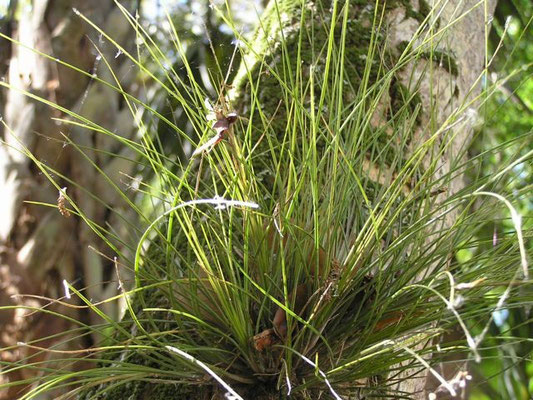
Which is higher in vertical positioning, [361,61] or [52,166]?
[361,61]

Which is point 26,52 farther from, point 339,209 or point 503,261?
point 503,261

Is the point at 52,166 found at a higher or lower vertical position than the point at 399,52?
lower

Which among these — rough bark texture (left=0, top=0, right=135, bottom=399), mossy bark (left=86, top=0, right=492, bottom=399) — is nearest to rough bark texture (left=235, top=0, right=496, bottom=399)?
mossy bark (left=86, top=0, right=492, bottom=399)

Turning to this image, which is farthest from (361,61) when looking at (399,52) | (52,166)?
(52,166)

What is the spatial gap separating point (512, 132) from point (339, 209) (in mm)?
3064

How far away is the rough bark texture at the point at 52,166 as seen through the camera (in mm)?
1010

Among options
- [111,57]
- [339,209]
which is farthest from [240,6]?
[339,209]

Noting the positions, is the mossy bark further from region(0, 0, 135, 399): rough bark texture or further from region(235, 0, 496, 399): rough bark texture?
region(0, 0, 135, 399): rough bark texture

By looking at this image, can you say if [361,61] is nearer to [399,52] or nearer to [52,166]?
[399,52]

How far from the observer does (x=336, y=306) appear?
0.73 metres

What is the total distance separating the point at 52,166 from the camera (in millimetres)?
1072

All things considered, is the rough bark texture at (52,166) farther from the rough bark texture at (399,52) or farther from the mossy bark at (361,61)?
the rough bark texture at (399,52)

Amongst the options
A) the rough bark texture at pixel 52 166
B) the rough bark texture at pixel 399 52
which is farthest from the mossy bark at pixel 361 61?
the rough bark texture at pixel 52 166

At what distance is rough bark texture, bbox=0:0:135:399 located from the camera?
1.01m
